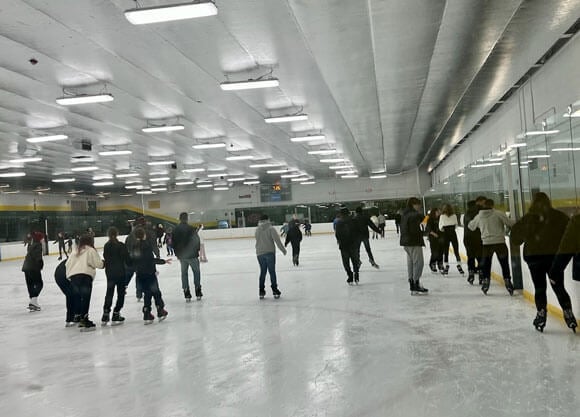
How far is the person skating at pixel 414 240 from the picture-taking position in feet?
28.4

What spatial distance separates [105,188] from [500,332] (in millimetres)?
34667

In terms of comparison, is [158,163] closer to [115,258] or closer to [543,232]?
[115,258]

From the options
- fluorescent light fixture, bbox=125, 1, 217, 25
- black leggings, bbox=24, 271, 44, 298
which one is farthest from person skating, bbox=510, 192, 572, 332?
black leggings, bbox=24, 271, 44, 298

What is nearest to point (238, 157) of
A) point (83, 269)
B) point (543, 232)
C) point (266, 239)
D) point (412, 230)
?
point (266, 239)

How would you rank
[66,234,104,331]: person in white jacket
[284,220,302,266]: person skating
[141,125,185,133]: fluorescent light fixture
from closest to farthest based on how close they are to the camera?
[66,234,104,331]: person in white jacket, [141,125,185,133]: fluorescent light fixture, [284,220,302,266]: person skating

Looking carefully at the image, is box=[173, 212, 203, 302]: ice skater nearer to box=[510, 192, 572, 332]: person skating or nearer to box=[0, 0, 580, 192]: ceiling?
box=[0, 0, 580, 192]: ceiling

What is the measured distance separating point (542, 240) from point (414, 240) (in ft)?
10.8

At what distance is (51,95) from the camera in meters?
11.3

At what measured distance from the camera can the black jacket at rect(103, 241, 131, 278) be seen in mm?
7551

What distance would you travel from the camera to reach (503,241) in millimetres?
7926

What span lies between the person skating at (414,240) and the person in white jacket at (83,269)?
185 inches

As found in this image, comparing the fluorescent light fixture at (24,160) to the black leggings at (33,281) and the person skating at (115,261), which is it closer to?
the black leggings at (33,281)

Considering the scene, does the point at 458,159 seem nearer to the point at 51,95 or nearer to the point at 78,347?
the point at 51,95

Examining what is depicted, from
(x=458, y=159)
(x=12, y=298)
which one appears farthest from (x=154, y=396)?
(x=458, y=159)
